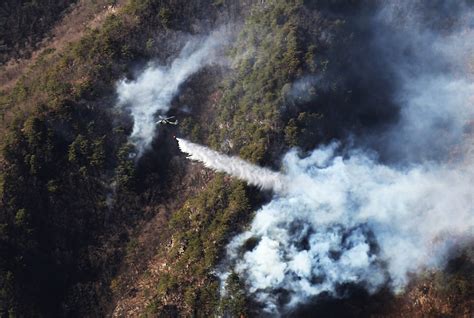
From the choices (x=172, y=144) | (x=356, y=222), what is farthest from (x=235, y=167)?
(x=356, y=222)

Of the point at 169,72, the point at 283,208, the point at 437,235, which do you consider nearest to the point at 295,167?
the point at 283,208

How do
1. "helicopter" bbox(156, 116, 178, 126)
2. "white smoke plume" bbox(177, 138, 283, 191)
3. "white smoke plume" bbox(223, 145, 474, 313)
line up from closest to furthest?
"white smoke plume" bbox(223, 145, 474, 313), "white smoke plume" bbox(177, 138, 283, 191), "helicopter" bbox(156, 116, 178, 126)

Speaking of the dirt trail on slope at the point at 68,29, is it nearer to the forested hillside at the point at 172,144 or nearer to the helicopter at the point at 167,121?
the forested hillside at the point at 172,144

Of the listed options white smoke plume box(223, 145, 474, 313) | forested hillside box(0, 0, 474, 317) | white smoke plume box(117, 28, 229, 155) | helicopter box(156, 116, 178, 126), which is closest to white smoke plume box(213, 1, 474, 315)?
white smoke plume box(223, 145, 474, 313)

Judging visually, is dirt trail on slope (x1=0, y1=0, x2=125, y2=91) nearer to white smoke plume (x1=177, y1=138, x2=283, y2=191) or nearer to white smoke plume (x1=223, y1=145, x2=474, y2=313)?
white smoke plume (x1=177, y1=138, x2=283, y2=191)

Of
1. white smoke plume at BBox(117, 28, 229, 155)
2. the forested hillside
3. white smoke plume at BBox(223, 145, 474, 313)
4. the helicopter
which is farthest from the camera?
the helicopter

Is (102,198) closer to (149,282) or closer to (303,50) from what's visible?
(149,282)

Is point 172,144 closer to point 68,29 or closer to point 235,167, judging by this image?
point 235,167
